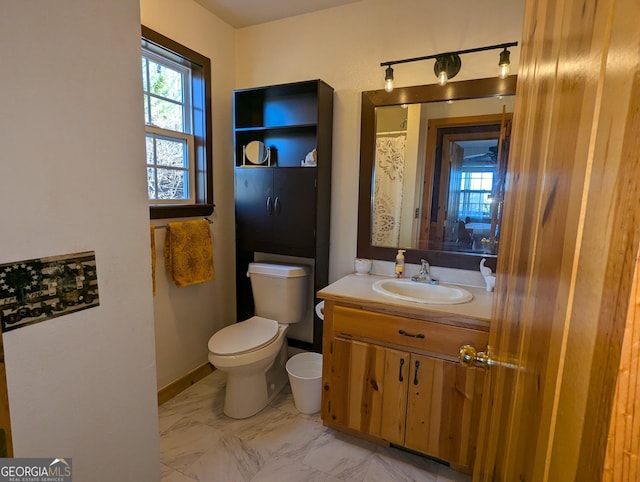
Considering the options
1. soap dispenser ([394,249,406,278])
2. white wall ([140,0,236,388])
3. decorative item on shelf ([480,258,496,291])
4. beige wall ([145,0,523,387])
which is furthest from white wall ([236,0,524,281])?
decorative item on shelf ([480,258,496,291])

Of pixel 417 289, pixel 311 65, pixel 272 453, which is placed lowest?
pixel 272 453

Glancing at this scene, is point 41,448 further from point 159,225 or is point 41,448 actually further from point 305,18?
point 305,18

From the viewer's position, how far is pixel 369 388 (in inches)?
66.6

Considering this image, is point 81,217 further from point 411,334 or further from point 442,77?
point 442,77

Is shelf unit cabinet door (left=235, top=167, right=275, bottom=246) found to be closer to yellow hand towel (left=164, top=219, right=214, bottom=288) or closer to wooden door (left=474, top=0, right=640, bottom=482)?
yellow hand towel (left=164, top=219, right=214, bottom=288)

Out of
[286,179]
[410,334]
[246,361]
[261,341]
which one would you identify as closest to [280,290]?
[261,341]

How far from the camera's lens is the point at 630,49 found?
0.83ft

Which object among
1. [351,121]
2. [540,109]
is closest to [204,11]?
[351,121]

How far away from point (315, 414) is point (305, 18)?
2.61 m

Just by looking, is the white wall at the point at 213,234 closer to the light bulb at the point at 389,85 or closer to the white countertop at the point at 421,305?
the white countertop at the point at 421,305

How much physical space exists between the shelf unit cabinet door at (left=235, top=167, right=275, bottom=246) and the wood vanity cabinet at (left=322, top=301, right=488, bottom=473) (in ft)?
2.80

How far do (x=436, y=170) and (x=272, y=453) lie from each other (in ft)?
6.04

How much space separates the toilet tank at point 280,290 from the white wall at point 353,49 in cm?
26

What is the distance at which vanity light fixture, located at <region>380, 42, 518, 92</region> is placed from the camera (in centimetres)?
167
